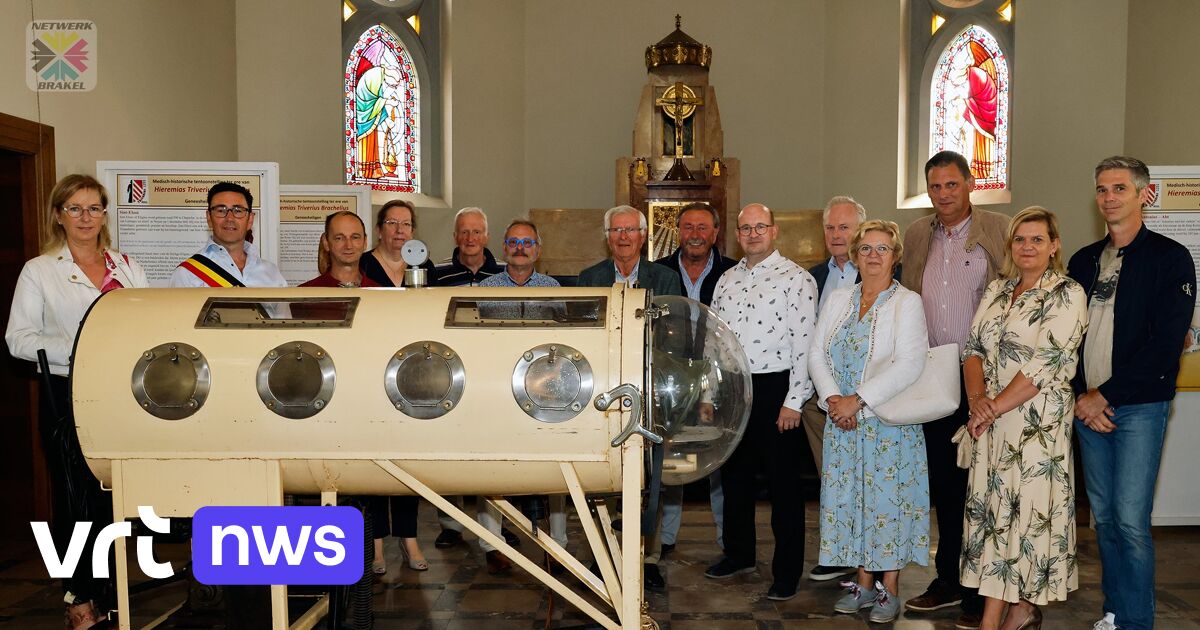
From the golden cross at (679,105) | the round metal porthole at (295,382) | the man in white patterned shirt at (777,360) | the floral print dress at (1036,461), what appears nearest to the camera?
the round metal porthole at (295,382)

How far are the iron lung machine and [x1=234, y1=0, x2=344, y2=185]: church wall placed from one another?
6.26 metres

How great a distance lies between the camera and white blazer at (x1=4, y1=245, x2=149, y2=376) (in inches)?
124

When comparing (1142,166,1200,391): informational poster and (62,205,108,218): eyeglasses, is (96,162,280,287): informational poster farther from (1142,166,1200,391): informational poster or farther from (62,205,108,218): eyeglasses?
(1142,166,1200,391): informational poster

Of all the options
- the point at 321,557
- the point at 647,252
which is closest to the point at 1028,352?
the point at 321,557

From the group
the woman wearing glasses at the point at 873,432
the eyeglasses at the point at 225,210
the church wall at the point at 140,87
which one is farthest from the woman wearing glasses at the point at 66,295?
the woman wearing glasses at the point at 873,432

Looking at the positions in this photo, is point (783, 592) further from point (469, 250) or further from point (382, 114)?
point (382, 114)

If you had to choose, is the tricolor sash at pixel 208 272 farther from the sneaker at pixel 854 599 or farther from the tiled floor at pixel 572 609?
the sneaker at pixel 854 599

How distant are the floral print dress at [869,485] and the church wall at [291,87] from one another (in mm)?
6489

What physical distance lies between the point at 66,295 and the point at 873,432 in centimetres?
289

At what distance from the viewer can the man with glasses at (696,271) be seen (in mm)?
4250

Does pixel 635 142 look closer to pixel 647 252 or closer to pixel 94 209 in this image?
pixel 647 252

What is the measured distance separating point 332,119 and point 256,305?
6731mm

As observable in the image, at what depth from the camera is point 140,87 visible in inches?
241

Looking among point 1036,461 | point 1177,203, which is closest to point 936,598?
point 1036,461
